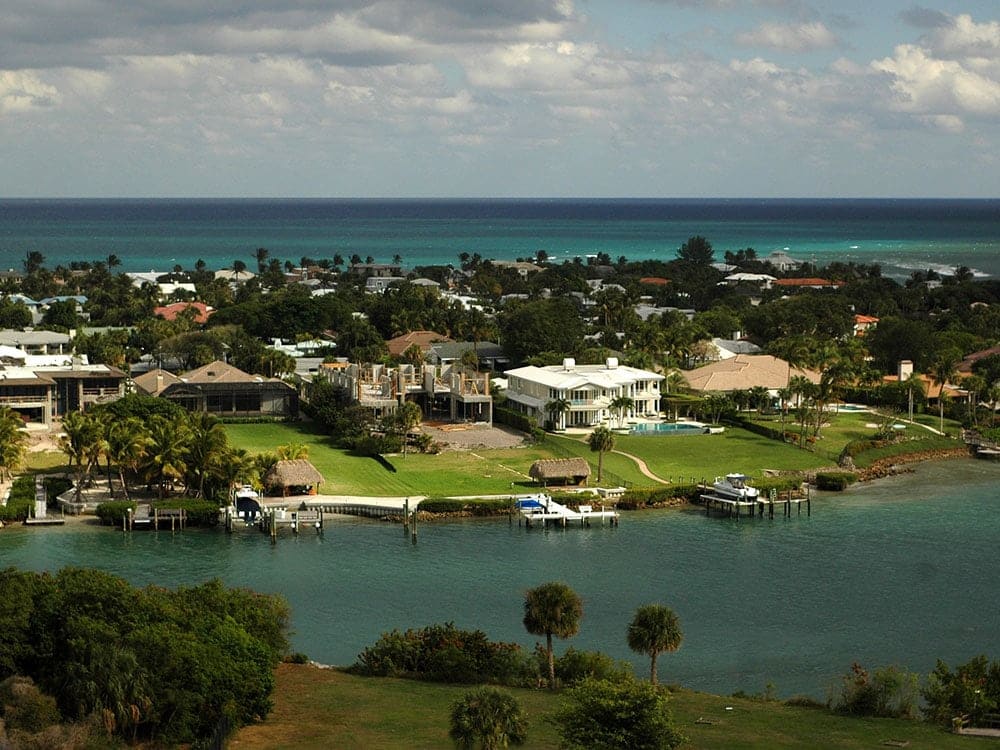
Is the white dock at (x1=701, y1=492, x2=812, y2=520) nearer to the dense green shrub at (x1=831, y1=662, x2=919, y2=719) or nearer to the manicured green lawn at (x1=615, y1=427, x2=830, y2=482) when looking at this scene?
the manicured green lawn at (x1=615, y1=427, x2=830, y2=482)

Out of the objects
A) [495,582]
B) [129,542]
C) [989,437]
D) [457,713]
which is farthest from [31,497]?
[989,437]

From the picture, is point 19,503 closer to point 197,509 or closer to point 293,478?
point 197,509

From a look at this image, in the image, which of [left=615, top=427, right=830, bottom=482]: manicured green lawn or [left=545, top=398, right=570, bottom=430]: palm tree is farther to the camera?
[left=545, top=398, right=570, bottom=430]: palm tree

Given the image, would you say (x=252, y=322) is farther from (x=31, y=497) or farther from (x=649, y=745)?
(x=649, y=745)

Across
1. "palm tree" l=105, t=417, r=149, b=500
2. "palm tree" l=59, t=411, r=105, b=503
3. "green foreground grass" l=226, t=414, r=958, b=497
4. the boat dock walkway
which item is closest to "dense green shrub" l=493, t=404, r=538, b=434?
"green foreground grass" l=226, t=414, r=958, b=497

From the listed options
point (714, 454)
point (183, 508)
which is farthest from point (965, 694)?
point (714, 454)

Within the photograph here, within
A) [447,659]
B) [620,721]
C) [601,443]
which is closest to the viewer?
[620,721]
